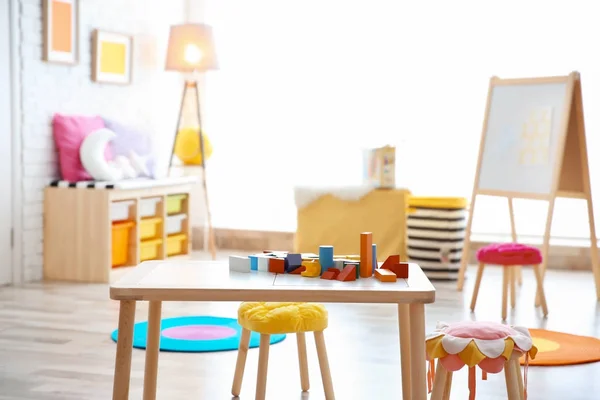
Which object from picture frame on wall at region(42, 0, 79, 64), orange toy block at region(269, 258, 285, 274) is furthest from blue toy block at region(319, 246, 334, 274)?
picture frame on wall at region(42, 0, 79, 64)

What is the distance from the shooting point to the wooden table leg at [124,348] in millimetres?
2299

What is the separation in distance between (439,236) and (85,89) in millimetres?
2473

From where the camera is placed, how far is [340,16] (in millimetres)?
6344

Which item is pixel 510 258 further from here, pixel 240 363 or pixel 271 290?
pixel 271 290

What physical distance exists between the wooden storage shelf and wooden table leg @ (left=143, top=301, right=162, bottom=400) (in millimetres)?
2601

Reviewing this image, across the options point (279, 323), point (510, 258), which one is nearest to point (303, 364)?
point (279, 323)

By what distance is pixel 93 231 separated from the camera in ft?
17.1

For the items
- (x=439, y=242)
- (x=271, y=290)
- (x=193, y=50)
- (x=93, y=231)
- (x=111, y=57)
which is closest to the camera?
(x=271, y=290)

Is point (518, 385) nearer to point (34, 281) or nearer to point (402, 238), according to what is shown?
point (402, 238)

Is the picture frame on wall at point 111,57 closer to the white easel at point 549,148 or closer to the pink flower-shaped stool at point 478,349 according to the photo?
the white easel at point 549,148

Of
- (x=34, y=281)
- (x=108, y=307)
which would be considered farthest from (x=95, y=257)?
(x=108, y=307)

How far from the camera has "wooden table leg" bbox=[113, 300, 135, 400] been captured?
90.5 inches

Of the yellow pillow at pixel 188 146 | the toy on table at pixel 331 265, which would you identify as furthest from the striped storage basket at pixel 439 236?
the toy on table at pixel 331 265

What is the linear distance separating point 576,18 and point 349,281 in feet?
13.2
